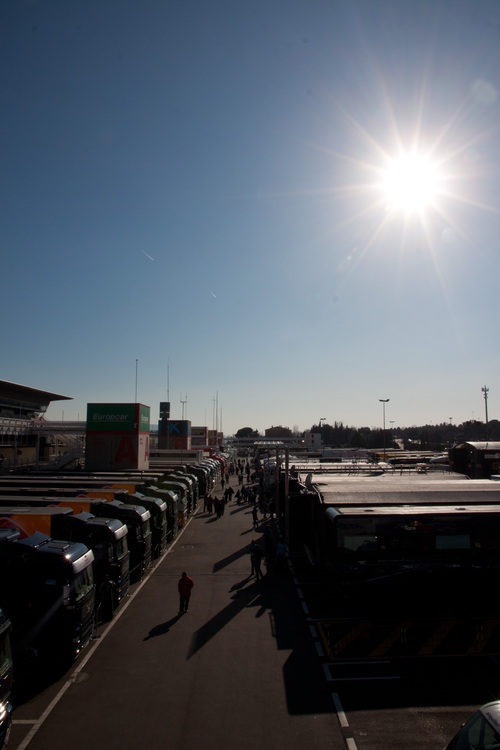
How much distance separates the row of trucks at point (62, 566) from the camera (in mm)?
9969

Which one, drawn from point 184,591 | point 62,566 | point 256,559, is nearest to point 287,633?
point 184,591

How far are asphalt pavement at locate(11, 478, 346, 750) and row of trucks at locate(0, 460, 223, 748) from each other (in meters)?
0.86

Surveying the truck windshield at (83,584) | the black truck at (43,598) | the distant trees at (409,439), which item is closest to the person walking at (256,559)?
the truck windshield at (83,584)

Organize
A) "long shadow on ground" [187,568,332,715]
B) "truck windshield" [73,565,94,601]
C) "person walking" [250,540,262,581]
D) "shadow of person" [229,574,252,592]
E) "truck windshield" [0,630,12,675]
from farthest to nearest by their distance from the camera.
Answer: "person walking" [250,540,262,581] → "shadow of person" [229,574,252,592] → "truck windshield" [73,565,94,601] → "long shadow on ground" [187,568,332,715] → "truck windshield" [0,630,12,675]

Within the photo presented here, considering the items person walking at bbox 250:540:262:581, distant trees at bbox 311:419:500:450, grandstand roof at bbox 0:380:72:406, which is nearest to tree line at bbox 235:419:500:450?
distant trees at bbox 311:419:500:450

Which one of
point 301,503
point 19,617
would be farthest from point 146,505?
point 19,617

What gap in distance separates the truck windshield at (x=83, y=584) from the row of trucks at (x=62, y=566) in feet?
0.07

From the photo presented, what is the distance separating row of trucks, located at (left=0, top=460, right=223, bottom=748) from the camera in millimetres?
9969

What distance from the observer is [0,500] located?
1952cm

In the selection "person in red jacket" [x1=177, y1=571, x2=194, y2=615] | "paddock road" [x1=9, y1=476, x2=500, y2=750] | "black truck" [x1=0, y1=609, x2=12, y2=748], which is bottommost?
"paddock road" [x1=9, y1=476, x2=500, y2=750]

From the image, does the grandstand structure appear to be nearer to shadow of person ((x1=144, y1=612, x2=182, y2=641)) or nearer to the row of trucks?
the row of trucks

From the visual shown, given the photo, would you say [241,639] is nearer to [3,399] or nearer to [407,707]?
[407,707]

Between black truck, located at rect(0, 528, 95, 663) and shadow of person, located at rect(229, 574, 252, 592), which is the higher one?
black truck, located at rect(0, 528, 95, 663)

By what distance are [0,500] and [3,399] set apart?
37.5m
